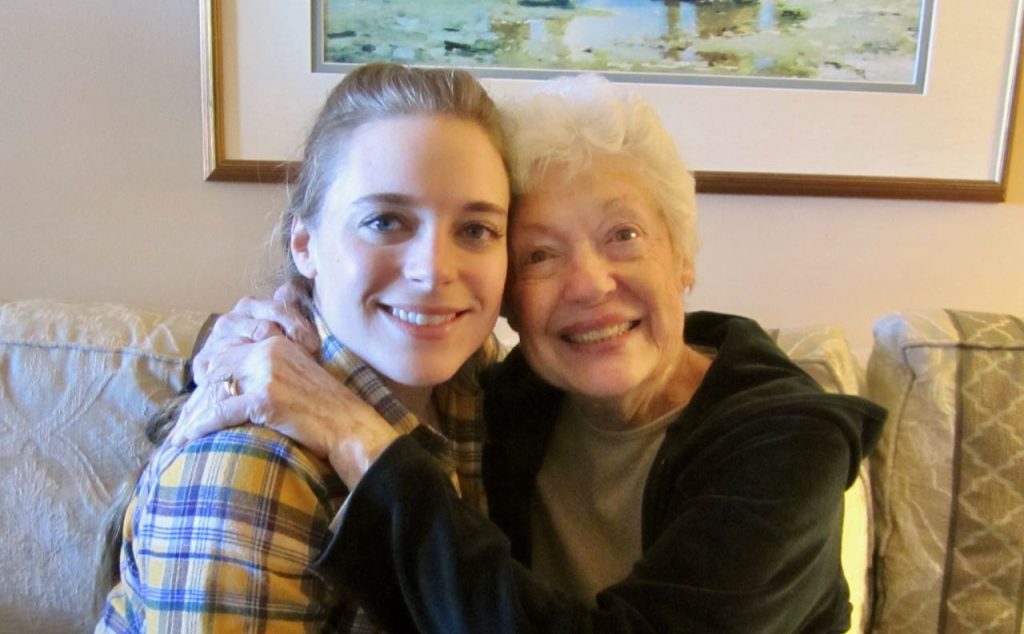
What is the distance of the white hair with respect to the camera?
1.09 metres

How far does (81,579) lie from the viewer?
1364 millimetres

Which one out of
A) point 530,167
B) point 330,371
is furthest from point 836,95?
point 330,371

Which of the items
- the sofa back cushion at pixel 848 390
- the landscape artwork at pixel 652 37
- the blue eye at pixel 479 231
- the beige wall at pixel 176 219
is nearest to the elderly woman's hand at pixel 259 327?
the blue eye at pixel 479 231

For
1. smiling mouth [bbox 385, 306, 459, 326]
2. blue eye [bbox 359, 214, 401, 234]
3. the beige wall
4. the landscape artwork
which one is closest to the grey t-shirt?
smiling mouth [bbox 385, 306, 459, 326]

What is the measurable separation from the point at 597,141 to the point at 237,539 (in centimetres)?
68

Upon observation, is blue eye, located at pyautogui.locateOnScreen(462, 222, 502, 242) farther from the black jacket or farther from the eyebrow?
the black jacket

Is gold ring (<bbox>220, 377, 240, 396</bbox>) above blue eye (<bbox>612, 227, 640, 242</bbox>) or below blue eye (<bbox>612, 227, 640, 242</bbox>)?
below

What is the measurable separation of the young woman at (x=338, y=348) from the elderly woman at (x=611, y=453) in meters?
0.04

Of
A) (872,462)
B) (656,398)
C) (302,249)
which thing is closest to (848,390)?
(872,462)

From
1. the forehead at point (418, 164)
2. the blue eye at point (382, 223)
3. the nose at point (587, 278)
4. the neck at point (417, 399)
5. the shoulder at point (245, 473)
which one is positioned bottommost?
the neck at point (417, 399)

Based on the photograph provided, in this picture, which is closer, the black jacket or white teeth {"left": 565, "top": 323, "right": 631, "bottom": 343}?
the black jacket

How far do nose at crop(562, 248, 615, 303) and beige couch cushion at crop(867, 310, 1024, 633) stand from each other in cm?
65

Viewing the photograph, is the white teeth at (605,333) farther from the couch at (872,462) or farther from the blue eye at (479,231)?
the couch at (872,462)

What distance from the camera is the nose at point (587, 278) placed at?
1.06 metres
